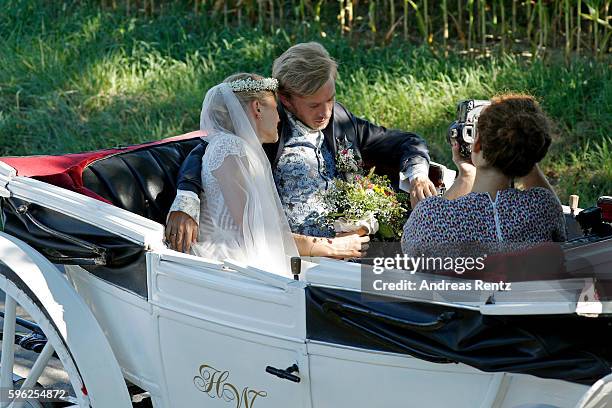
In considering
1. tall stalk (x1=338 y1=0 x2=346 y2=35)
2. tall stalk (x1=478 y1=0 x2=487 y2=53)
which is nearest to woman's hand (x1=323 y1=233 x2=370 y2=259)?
tall stalk (x1=478 y1=0 x2=487 y2=53)

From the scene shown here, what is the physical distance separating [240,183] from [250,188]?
0.04 m

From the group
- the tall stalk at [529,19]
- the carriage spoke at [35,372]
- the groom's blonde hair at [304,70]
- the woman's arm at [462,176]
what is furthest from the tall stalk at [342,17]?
→ the carriage spoke at [35,372]

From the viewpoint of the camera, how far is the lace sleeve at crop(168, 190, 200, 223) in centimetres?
321

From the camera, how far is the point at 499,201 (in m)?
2.64

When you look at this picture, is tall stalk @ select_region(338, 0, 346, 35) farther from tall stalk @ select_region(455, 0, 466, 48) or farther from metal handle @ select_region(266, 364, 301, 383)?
metal handle @ select_region(266, 364, 301, 383)

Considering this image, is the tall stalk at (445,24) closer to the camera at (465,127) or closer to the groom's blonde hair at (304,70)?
the groom's blonde hair at (304,70)

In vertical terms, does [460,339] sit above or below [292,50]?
below

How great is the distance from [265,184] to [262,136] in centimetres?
19

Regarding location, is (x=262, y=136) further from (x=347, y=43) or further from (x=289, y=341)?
(x=347, y=43)

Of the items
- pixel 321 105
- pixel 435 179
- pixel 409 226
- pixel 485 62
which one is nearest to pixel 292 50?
pixel 321 105

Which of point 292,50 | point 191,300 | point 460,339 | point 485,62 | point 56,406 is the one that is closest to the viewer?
point 460,339

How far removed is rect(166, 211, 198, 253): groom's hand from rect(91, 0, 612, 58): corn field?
378 centimetres

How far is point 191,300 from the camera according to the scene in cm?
282

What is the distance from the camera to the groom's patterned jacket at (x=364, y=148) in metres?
3.67
